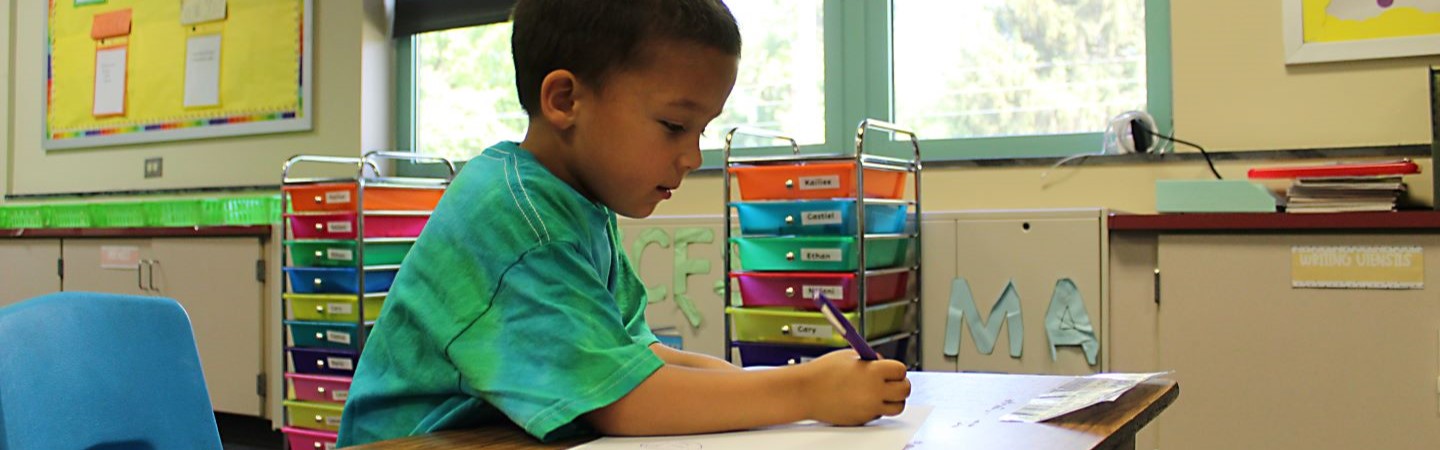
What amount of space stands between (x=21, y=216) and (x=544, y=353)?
472cm

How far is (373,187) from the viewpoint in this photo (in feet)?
10.0

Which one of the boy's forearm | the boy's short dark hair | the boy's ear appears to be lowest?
the boy's forearm

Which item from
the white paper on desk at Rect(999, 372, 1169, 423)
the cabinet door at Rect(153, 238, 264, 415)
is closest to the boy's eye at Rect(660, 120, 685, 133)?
the white paper on desk at Rect(999, 372, 1169, 423)

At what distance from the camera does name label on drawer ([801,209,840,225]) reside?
2348mm

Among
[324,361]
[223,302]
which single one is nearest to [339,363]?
[324,361]

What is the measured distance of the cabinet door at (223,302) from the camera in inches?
139

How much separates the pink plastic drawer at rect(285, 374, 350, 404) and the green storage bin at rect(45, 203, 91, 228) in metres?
1.83

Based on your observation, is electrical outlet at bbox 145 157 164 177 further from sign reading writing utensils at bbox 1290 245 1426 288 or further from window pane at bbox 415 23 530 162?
sign reading writing utensils at bbox 1290 245 1426 288

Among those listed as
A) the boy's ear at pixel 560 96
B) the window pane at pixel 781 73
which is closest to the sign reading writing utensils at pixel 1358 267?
the window pane at pixel 781 73

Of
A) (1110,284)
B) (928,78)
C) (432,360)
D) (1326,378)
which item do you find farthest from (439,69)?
(432,360)

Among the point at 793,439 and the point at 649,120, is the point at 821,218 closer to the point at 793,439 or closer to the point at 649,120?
the point at 649,120

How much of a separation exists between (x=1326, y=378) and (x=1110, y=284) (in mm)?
424

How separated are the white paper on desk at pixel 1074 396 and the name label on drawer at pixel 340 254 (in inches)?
94.0

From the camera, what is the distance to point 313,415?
3.08 metres
